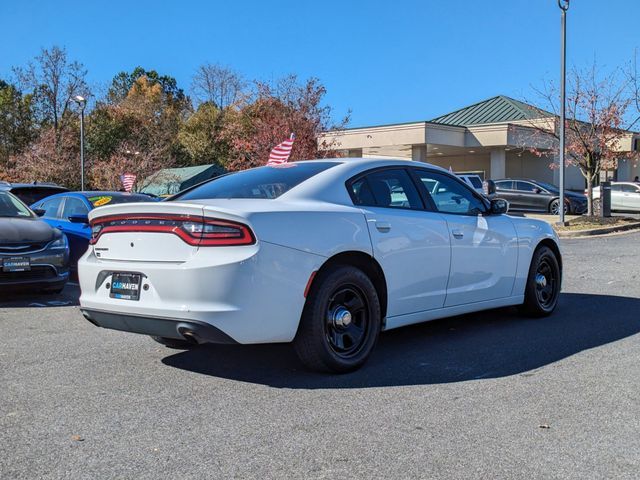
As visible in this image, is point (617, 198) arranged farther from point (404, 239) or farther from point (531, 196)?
point (404, 239)

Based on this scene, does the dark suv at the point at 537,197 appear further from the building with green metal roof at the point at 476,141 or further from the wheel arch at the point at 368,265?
the wheel arch at the point at 368,265

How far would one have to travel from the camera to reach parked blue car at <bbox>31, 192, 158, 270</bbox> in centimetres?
1037

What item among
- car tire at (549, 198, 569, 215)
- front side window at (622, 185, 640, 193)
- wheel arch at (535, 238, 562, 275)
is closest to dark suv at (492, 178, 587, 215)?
car tire at (549, 198, 569, 215)

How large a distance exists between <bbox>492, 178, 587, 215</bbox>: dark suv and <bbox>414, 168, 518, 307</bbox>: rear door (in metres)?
20.6

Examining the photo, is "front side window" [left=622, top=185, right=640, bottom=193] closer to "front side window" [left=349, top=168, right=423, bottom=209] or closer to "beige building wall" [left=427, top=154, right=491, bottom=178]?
"beige building wall" [left=427, top=154, right=491, bottom=178]

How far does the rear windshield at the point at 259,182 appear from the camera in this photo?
5094mm

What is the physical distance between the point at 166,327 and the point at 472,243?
2.87m

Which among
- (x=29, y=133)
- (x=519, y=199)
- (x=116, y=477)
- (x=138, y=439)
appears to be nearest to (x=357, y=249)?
(x=138, y=439)

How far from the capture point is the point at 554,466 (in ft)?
10.7

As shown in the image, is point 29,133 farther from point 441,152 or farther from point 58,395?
point 58,395

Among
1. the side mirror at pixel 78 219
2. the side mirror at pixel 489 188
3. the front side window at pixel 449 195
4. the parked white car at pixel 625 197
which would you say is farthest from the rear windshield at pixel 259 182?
the parked white car at pixel 625 197

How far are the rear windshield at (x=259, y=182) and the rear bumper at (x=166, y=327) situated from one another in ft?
3.65

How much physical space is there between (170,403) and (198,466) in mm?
1041

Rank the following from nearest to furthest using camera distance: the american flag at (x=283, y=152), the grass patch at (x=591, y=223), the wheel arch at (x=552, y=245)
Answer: the wheel arch at (x=552, y=245)
the american flag at (x=283, y=152)
the grass patch at (x=591, y=223)
